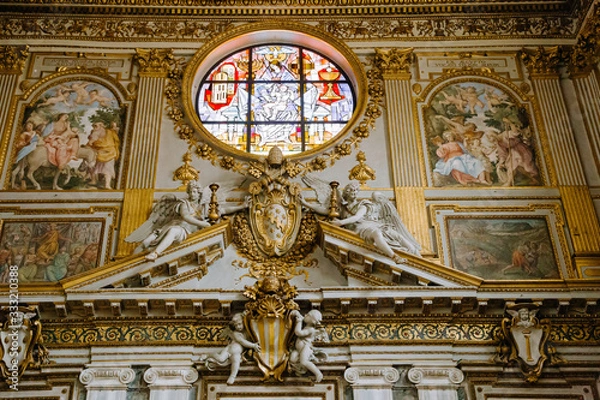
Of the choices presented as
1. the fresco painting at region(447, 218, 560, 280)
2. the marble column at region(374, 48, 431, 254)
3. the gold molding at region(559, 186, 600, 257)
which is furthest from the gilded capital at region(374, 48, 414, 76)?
the gold molding at region(559, 186, 600, 257)

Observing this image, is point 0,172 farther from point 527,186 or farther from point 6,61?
point 527,186

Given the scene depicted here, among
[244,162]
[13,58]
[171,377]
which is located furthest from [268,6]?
[171,377]

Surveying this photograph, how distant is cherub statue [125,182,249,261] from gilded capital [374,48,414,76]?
3.51m

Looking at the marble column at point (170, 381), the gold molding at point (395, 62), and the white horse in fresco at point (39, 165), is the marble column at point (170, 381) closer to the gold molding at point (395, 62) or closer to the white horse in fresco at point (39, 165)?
the white horse in fresco at point (39, 165)

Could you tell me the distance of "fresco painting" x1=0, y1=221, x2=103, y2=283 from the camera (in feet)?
38.0

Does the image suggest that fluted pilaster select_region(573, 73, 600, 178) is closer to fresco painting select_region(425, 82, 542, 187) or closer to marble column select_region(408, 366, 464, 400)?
fresco painting select_region(425, 82, 542, 187)

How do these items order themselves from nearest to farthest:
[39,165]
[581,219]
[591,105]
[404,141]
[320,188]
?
[581,219], [320,188], [39,165], [404,141], [591,105]

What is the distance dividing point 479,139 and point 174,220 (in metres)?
4.97

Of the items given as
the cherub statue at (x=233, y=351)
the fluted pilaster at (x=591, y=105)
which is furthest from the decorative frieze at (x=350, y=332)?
the fluted pilaster at (x=591, y=105)

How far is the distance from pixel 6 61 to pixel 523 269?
8898 mm

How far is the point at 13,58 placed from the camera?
13695mm

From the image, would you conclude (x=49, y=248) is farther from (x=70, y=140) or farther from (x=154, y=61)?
(x=154, y=61)

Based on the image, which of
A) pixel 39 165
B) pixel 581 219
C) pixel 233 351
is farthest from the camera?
pixel 39 165

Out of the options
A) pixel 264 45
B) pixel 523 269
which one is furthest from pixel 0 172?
pixel 523 269
